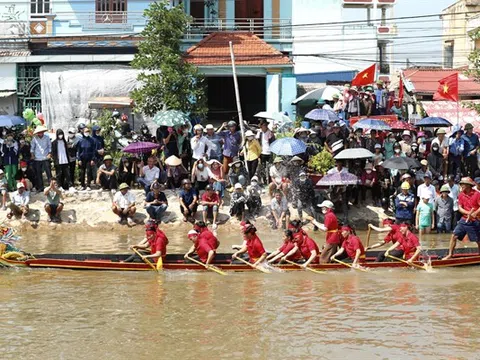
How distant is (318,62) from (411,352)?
26.8 metres

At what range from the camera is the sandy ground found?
2445 cm

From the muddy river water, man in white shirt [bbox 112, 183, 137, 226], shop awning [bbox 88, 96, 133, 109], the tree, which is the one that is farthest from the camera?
shop awning [bbox 88, 96, 133, 109]

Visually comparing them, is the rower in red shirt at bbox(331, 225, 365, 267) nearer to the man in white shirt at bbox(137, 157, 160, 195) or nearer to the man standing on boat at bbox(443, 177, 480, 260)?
the man standing on boat at bbox(443, 177, 480, 260)

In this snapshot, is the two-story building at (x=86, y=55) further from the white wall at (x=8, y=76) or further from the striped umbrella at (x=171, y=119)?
the striped umbrella at (x=171, y=119)

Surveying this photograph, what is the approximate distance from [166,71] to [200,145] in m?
4.45

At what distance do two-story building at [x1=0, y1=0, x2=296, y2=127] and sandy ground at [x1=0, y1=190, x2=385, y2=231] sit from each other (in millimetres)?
7265

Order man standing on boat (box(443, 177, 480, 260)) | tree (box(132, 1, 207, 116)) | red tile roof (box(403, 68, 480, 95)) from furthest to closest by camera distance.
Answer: red tile roof (box(403, 68, 480, 95)) < tree (box(132, 1, 207, 116)) < man standing on boat (box(443, 177, 480, 260))

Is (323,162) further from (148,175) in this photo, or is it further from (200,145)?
(148,175)

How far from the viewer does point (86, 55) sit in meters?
31.8

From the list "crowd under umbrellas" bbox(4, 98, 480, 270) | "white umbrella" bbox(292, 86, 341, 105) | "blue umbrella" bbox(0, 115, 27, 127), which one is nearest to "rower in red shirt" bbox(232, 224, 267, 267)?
"crowd under umbrellas" bbox(4, 98, 480, 270)

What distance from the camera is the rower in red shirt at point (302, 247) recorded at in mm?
19156

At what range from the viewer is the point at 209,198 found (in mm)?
24094

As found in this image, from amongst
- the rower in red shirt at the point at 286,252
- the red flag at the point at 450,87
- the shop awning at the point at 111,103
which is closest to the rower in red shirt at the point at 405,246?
the rower in red shirt at the point at 286,252

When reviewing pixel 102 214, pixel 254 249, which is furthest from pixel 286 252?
pixel 102 214
